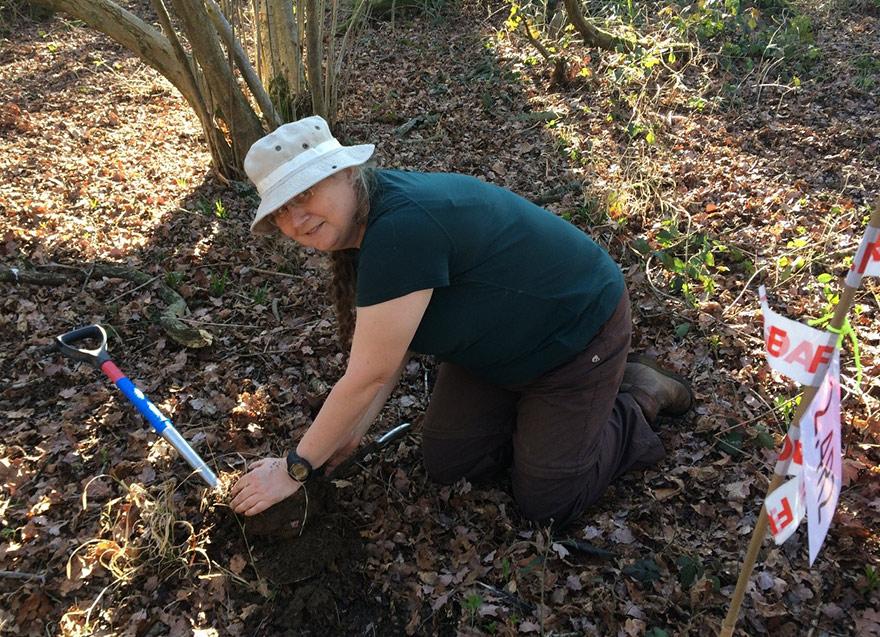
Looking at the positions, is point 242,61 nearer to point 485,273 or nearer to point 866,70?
point 485,273

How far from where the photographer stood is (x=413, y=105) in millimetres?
7383

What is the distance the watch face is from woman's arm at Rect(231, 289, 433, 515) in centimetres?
3

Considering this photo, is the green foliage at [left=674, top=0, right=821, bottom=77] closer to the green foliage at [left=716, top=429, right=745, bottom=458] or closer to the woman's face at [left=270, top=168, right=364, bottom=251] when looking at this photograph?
the green foliage at [left=716, top=429, right=745, bottom=458]

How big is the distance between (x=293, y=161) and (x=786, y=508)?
173cm

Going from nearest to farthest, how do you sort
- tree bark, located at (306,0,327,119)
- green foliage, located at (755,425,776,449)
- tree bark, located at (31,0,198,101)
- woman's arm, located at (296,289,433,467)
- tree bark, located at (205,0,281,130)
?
woman's arm, located at (296,289,433,467) → green foliage, located at (755,425,776,449) → tree bark, located at (205,0,281,130) → tree bark, located at (31,0,198,101) → tree bark, located at (306,0,327,119)

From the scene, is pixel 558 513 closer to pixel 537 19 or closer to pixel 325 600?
pixel 325 600

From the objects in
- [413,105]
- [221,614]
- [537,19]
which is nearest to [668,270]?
[221,614]

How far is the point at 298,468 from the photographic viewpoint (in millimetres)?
2398

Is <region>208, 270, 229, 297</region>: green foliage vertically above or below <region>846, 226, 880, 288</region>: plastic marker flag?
below

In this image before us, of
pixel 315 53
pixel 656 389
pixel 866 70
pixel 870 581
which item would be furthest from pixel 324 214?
pixel 866 70

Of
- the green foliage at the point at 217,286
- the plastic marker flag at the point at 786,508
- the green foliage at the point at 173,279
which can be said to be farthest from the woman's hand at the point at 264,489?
the green foliage at the point at 173,279

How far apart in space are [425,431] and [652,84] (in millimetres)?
5656

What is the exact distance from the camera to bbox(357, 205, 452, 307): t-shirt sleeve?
81.4 inches

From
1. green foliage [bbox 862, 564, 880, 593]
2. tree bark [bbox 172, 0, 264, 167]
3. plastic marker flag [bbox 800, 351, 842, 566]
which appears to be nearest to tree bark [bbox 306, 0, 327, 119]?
tree bark [bbox 172, 0, 264, 167]
